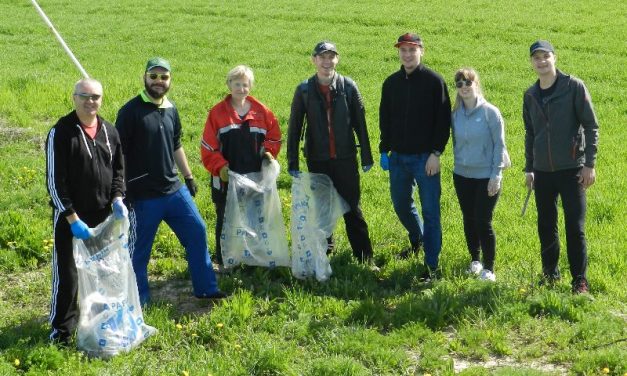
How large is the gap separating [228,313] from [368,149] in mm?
2018

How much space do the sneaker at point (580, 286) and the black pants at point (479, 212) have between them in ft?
2.43

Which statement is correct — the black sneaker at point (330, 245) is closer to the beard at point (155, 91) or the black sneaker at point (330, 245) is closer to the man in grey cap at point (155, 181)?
the man in grey cap at point (155, 181)

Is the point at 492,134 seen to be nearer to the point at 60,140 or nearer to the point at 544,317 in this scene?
the point at 544,317

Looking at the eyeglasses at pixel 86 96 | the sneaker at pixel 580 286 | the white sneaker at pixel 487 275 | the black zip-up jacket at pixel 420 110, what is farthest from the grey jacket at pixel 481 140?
the eyeglasses at pixel 86 96

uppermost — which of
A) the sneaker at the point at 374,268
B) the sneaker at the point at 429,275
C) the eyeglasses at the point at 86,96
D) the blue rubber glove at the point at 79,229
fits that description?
the eyeglasses at the point at 86,96

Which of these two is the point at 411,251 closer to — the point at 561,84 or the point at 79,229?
the point at 561,84

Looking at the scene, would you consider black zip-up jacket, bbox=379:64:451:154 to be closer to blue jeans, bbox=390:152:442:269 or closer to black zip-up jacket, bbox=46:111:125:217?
blue jeans, bbox=390:152:442:269

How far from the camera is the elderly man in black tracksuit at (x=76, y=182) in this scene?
5.49m

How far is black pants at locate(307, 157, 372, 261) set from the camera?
710 cm

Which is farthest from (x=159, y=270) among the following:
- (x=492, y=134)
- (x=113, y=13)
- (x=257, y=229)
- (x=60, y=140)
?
(x=113, y=13)

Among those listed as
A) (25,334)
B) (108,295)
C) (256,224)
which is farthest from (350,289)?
(25,334)

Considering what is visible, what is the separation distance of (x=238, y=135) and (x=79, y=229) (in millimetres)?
1866

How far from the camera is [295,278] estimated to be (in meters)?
7.05

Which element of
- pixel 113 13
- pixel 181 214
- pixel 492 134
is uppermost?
pixel 113 13
